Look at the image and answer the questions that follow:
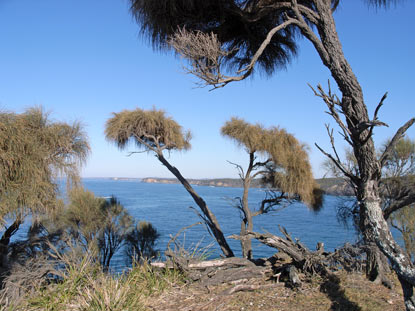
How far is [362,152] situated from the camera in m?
3.08

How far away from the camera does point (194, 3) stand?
4.24m

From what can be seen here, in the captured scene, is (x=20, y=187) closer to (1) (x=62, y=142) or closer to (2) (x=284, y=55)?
(1) (x=62, y=142)


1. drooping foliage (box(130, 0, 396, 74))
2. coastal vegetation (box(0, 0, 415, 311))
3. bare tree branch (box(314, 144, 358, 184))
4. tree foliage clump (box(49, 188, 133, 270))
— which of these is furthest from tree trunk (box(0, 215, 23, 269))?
tree foliage clump (box(49, 188, 133, 270))

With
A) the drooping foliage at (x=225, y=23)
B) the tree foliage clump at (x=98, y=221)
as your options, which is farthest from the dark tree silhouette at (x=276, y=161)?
the tree foliage clump at (x=98, y=221)

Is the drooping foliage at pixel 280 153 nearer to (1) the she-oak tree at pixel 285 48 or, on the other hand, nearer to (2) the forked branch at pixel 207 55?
(1) the she-oak tree at pixel 285 48

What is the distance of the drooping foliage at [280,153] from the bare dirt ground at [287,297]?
487 cm

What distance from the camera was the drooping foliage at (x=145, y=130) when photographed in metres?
7.93

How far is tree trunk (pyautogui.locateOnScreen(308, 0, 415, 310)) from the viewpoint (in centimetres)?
239

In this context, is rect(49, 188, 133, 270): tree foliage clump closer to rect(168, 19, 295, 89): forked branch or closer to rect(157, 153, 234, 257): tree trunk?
rect(157, 153, 234, 257): tree trunk

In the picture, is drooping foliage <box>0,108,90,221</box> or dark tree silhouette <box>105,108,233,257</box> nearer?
drooping foliage <box>0,108,90,221</box>

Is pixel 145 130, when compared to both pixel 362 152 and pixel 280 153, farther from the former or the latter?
pixel 362 152

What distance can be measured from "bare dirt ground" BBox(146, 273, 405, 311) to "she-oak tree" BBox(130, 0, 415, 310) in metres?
0.53

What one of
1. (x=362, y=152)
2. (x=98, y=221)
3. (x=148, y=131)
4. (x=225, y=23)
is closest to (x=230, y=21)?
(x=225, y=23)

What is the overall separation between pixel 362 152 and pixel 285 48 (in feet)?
8.37
